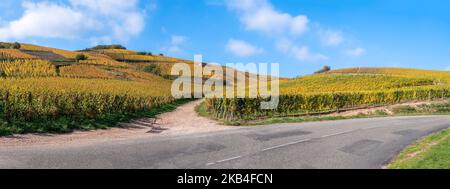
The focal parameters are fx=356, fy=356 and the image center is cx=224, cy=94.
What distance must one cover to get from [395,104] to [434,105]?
4662 millimetres

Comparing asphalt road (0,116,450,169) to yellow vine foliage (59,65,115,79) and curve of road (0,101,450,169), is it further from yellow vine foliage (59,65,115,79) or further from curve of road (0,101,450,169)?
yellow vine foliage (59,65,115,79)

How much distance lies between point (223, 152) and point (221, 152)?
75mm

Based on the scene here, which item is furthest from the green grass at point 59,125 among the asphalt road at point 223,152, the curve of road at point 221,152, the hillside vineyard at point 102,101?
the asphalt road at point 223,152

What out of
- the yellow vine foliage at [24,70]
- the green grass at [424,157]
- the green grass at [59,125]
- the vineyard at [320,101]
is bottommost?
the green grass at [424,157]

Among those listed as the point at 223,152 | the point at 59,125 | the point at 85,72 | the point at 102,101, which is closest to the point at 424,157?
the point at 223,152

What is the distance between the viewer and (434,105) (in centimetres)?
4503

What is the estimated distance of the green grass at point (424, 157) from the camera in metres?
11.6

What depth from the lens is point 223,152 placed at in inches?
527

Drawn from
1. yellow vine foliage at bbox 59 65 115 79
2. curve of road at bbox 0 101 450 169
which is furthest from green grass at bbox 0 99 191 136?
yellow vine foliage at bbox 59 65 115 79

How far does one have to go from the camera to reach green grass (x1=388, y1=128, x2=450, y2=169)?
11570 mm

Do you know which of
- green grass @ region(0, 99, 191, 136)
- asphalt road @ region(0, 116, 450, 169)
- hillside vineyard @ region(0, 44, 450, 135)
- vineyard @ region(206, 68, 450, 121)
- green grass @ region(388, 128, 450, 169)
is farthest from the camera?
vineyard @ region(206, 68, 450, 121)

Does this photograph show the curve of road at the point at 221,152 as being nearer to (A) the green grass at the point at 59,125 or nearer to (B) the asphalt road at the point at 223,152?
(B) the asphalt road at the point at 223,152
